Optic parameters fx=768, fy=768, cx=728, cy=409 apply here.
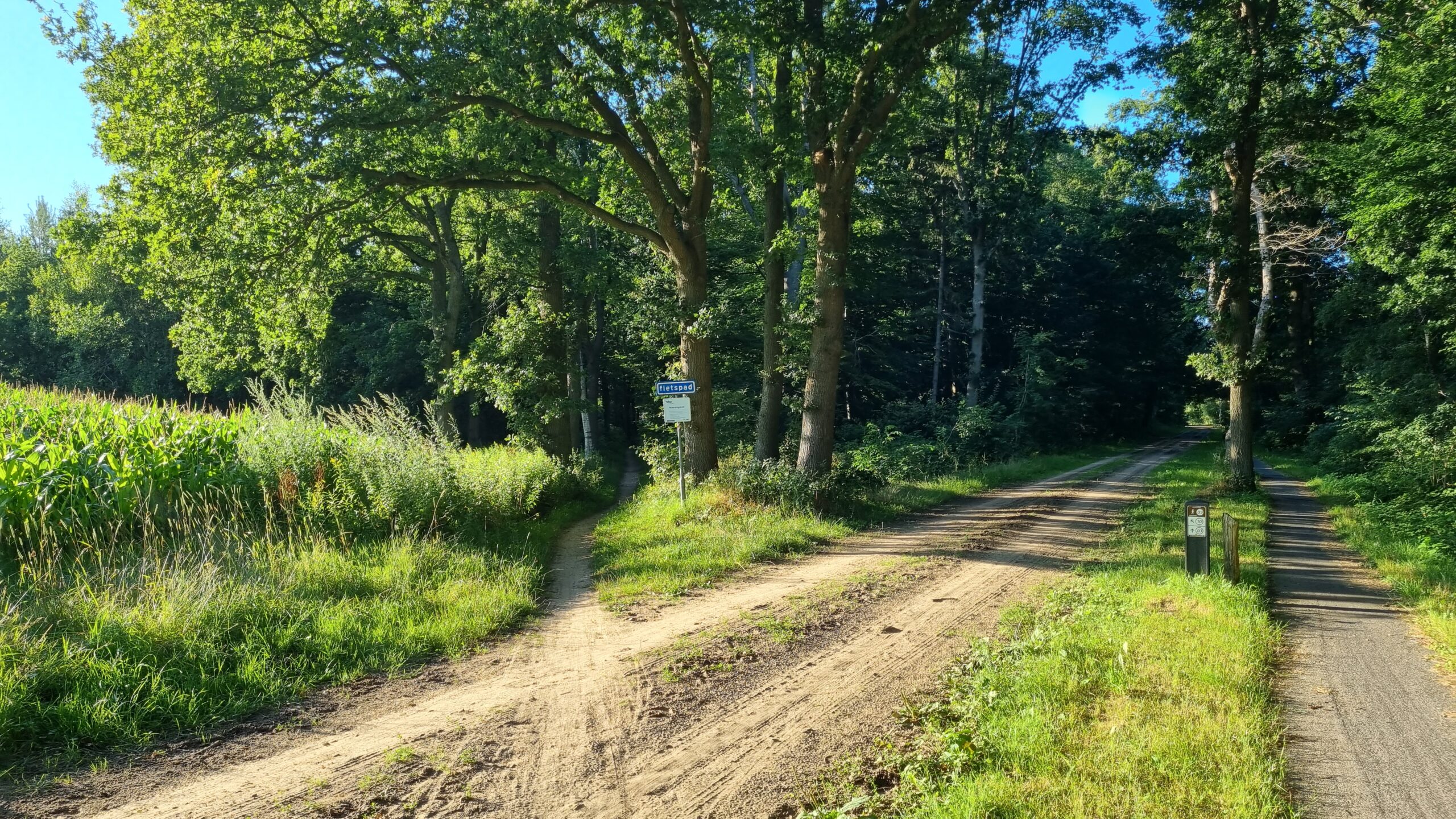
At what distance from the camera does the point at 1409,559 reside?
9.94 metres

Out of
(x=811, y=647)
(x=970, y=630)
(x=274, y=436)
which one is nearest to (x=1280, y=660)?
(x=970, y=630)

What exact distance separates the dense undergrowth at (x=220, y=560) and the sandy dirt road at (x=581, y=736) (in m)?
0.64

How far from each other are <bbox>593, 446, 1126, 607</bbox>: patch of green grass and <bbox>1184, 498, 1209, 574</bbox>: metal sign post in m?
4.66

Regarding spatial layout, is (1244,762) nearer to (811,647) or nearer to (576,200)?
(811,647)

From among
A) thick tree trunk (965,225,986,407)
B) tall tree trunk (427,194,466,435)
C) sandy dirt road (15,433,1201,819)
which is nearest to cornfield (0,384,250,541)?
sandy dirt road (15,433,1201,819)

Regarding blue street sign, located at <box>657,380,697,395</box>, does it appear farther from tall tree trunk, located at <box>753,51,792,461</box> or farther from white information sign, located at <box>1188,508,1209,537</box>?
white information sign, located at <box>1188,508,1209,537</box>

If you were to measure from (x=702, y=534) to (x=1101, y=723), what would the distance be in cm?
743

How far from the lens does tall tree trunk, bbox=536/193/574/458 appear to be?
20812 mm

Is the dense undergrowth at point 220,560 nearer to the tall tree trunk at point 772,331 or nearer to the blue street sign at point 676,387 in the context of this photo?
the blue street sign at point 676,387

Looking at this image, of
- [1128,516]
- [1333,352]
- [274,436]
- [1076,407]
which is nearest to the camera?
[274,436]

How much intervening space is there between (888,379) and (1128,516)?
2347 cm

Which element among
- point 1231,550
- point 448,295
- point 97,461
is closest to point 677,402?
point 97,461

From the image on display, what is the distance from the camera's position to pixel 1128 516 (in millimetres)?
13648

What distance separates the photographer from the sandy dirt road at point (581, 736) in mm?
3949
